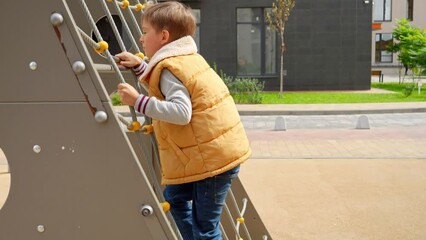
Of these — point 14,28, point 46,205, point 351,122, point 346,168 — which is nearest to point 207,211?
point 46,205

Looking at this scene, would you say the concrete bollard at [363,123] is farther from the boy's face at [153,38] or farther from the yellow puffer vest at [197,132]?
the boy's face at [153,38]

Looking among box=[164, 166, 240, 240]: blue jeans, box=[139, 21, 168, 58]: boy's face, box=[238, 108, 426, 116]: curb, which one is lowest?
box=[238, 108, 426, 116]: curb

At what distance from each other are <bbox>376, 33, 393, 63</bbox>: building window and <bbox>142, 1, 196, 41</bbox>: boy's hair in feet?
171

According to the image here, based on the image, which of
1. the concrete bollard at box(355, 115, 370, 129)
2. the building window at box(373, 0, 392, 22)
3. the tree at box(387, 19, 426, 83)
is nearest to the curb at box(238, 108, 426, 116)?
the concrete bollard at box(355, 115, 370, 129)

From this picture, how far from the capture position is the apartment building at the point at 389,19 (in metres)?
49.9

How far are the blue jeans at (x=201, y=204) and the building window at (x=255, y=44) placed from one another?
68.9 feet

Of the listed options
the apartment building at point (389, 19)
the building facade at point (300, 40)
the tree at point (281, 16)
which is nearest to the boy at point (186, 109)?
the tree at point (281, 16)

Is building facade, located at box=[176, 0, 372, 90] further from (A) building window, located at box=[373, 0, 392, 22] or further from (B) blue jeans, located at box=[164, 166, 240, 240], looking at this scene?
(A) building window, located at box=[373, 0, 392, 22]

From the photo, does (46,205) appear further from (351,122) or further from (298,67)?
(298,67)

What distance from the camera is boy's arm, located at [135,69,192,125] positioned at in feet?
7.71

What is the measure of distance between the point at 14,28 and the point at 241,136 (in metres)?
1.06

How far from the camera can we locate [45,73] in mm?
2295

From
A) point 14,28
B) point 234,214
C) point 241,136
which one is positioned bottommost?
point 234,214

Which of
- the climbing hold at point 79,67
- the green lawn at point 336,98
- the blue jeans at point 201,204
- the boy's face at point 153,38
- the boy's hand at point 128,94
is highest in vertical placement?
the boy's face at point 153,38
